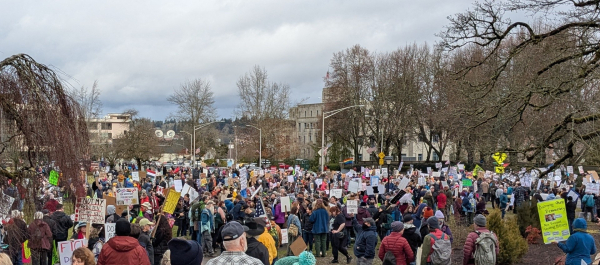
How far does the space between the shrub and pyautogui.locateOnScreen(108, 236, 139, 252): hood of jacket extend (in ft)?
28.9

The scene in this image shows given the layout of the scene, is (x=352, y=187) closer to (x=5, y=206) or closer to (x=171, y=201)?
(x=171, y=201)

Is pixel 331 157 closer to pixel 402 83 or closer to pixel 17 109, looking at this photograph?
pixel 402 83

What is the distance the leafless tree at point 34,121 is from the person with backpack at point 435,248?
5.71 meters

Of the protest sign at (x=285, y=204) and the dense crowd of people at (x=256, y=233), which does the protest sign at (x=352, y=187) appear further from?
the protest sign at (x=285, y=204)

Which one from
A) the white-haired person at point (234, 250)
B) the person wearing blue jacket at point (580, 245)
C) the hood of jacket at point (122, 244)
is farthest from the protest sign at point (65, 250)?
the person wearing blue jacket at point (580, 245)

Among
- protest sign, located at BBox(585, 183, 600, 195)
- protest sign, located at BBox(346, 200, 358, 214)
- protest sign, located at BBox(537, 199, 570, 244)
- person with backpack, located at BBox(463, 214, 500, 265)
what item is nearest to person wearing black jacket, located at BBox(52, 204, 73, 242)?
protest sign, located at BBox(346, 200, 358, 214)

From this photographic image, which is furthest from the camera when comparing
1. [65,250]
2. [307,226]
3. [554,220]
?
[307,226]

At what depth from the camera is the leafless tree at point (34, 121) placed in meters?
5.51

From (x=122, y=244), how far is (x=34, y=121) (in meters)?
1.93

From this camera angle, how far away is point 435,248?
905cm

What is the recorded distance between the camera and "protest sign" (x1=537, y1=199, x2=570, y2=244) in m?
10.4

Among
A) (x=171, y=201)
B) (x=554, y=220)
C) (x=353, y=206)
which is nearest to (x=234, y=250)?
(x=171, y=201)

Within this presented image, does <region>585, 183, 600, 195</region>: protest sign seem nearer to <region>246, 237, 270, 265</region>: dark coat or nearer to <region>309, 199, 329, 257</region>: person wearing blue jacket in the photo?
<region>309, 199, 329, 257</region>: person wearing blue jacket

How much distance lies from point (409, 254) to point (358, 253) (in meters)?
2.28
